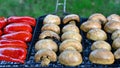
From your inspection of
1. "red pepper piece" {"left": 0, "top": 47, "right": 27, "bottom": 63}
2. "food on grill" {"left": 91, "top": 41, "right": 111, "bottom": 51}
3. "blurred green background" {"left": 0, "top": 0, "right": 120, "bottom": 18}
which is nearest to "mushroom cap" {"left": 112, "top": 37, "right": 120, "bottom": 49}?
"food on grill" {"left": 91, "top": 41, "right": 111, "bottom": 51}

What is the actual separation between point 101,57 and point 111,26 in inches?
21.9

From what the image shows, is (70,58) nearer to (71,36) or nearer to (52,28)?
(71,36)

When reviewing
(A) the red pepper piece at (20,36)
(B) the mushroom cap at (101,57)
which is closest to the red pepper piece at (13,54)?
(A) the red pepper piece at (20,36)

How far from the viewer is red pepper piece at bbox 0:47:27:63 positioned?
79.3 inches

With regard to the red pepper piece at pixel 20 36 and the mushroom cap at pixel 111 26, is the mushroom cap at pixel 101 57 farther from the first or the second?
the red pepper piece at pixel 20 36

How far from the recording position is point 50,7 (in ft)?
16.8

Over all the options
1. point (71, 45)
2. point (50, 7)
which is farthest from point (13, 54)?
point (50, 7)

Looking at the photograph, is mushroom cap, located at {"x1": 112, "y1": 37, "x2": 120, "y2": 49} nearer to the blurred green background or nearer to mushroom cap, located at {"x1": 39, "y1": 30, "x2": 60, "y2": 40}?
mushroom cap, located at {"x1": 39, "y1": 30, "x2": 60, "y2": 40}

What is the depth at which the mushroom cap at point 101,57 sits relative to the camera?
1931 millimetres

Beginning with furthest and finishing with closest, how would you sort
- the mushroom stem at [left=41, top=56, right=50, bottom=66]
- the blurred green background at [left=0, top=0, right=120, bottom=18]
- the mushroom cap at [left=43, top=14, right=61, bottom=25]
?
the blurred green background at [left=0, top=0, right=120, bottom=18], the mushroom cap at [left=43, top=14, right=61, bottom=25], the mushroom stem at [left=41, top=56, right=50, bottom=66]

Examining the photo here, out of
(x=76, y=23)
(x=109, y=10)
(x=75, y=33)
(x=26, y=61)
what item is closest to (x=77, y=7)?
(x=109, y=10)

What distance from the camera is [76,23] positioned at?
263 cm

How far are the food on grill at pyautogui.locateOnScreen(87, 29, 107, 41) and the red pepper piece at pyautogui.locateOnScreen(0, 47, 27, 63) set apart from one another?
0.55 metres

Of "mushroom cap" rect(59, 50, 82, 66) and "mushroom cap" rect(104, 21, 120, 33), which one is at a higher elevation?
"mushroom cap" rect(104, 21, 120, 33)
